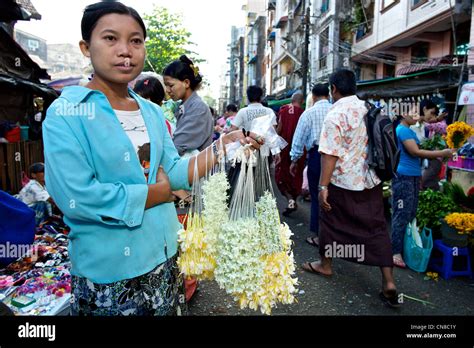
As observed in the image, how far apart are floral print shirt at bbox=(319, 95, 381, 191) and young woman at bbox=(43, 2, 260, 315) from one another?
2261 mm

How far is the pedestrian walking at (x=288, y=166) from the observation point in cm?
685

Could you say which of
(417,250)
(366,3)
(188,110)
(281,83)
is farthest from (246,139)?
(281,83)

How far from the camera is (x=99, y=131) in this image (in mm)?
1435

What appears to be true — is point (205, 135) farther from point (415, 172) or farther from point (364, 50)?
point (364, 50)

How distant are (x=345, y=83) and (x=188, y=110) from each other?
159 cm

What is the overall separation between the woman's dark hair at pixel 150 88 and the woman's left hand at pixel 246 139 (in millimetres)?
1912

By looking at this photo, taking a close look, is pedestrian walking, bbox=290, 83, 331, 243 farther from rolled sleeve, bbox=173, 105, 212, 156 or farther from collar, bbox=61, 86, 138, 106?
collar, bbox=61, 86, 138, 106

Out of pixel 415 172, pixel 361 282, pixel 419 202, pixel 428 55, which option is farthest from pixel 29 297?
pixel 428 55

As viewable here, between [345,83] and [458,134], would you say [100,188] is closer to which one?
[345,83]

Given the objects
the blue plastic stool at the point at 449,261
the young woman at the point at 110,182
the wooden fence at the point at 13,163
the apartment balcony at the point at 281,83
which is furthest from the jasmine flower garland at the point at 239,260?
the apartment balcony at the point at 281,83

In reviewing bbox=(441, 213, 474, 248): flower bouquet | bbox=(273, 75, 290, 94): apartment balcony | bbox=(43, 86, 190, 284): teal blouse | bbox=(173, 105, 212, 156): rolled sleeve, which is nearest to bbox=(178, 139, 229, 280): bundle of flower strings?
bbox=(43, 86, 190, 284): teal blouse

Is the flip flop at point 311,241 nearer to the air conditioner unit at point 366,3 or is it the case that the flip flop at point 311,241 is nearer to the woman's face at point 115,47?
the woman's face at point 115,47

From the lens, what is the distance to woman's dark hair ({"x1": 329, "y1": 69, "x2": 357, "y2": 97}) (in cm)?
360

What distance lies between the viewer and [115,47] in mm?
1484
